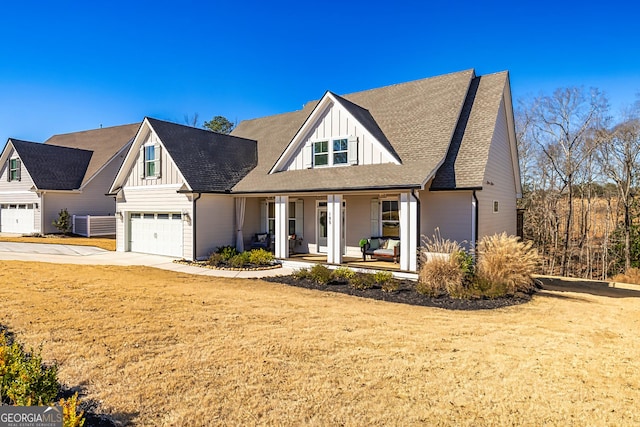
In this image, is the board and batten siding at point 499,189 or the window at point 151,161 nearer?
the board and batten siding at point 499,189

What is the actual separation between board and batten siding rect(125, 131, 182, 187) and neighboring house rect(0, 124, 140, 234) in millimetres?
11158

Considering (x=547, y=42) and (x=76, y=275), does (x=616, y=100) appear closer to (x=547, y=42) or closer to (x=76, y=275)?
(x=547, y=42)

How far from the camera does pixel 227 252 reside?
15.7 m

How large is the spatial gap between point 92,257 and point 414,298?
15.0 m

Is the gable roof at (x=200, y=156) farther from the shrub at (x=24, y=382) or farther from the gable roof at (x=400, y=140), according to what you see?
the shrub at (x=24, y=382)

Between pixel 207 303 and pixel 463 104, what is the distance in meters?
13.2

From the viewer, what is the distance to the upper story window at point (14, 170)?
26.4 metres

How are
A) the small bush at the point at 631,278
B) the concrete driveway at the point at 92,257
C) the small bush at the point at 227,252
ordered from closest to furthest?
the concrete driveway at the point at 92,257, the small bush at the point at 227,252, the small bush at the point at 631,278

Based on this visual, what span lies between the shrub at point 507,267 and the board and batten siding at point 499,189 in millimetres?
2100

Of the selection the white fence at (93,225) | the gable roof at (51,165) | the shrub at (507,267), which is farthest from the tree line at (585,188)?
the gable roof at (51,165)

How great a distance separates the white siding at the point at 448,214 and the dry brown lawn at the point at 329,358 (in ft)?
12.3

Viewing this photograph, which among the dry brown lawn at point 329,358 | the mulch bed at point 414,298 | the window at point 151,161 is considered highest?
the window at point 151,161

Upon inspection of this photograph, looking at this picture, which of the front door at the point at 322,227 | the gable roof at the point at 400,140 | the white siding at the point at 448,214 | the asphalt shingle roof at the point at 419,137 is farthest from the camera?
the front door at the point at 322,227

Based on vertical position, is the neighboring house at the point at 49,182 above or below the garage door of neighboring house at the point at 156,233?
above
